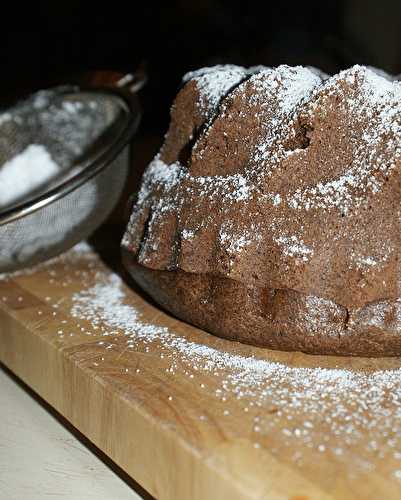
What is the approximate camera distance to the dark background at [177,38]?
283 cm

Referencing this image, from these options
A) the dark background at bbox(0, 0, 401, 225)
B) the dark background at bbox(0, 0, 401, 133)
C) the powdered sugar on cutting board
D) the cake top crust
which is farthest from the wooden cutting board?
the dark background at bbox(0, 0, 401, 133)

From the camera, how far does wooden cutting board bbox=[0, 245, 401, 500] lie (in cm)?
78

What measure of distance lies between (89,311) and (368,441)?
61 centimetres

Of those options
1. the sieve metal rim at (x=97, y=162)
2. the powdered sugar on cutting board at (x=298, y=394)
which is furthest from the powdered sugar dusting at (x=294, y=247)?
the sieve metal rim at (x=97, y=162)

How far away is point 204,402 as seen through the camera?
3.06 feet

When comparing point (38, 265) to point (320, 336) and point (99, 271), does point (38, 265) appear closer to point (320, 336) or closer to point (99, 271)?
point (99, 271)

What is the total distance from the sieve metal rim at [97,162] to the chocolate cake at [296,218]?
1.07 feet

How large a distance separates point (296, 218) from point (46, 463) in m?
0.54

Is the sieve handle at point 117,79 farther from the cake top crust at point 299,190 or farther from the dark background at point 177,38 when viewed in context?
the dark background at point 177,38

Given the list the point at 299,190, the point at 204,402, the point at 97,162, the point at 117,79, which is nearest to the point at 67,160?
the point at 117,79

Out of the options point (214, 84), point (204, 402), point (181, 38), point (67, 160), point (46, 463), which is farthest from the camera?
point (181, 38)

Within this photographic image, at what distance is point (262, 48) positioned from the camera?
2.82 metres

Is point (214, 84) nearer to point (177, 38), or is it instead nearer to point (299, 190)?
point (299, 190)

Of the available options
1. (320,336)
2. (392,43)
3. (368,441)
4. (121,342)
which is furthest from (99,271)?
(392,43)
